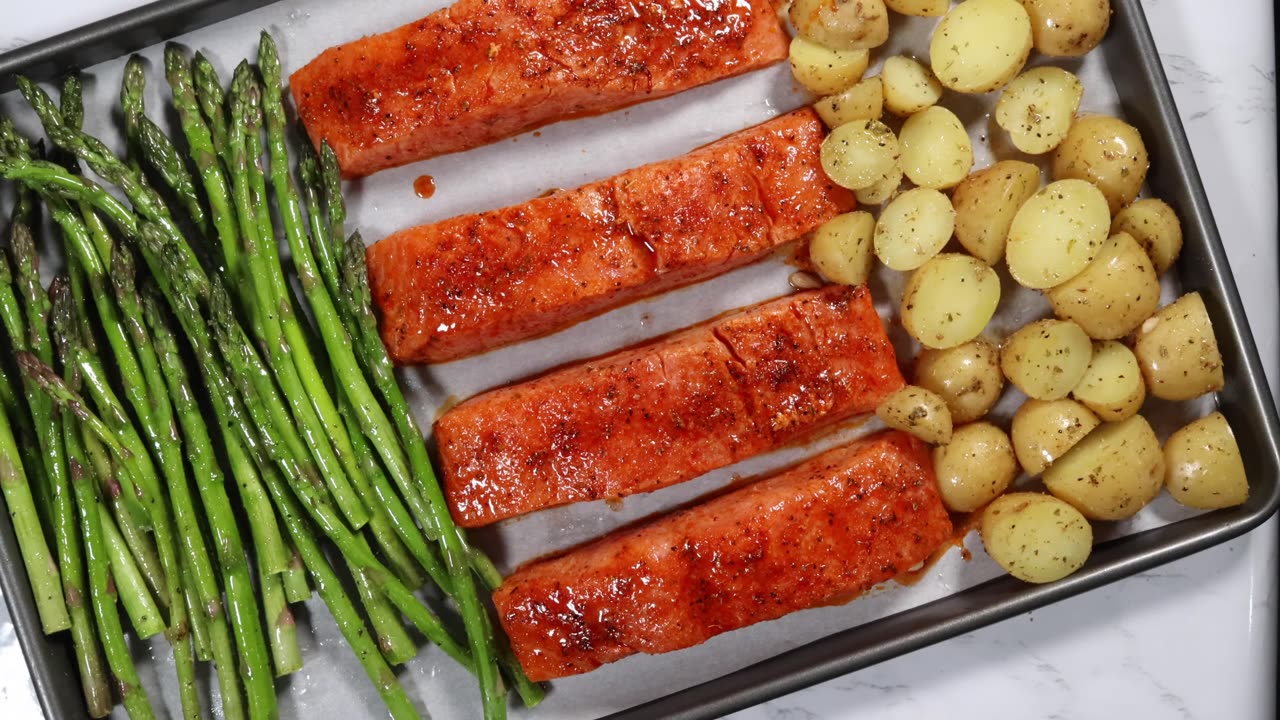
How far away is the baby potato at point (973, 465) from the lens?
2809 millimetres

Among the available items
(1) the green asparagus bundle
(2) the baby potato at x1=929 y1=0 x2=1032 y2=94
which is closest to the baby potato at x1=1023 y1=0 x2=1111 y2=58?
(2) the baby potato at x1=929 y1=0 x2=1032 y2=94

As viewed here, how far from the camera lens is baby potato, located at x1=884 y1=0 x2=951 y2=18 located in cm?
279

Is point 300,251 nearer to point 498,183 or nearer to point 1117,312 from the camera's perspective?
point 498,183

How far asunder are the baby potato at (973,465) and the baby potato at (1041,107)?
858 mm

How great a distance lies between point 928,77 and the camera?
285cm

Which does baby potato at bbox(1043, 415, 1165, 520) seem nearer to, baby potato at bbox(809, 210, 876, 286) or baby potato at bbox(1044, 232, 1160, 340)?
baby potato at bbox(1044, 232, 1160, 340)

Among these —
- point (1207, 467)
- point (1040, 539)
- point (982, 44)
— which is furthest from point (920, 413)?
point (982, 44)

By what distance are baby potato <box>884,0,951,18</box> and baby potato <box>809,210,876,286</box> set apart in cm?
62

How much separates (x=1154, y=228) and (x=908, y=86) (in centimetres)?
83

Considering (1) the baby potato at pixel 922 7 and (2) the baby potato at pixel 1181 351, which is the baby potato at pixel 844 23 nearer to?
(1) the baby potato at pixel 922 7

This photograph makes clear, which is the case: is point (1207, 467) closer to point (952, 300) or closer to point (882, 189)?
point (952, 300)

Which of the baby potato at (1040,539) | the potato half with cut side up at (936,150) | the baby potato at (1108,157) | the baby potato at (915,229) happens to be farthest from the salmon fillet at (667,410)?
the baby potato at (1108,157)

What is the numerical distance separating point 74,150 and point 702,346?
195 centimetres

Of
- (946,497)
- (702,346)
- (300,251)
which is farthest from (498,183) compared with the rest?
(946,497)
